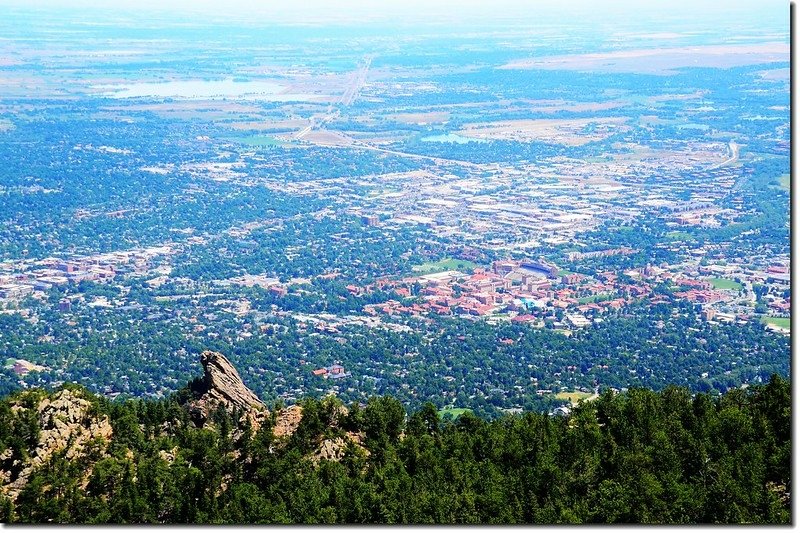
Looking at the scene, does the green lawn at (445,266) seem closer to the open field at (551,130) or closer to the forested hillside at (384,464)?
the open field at (551,130)

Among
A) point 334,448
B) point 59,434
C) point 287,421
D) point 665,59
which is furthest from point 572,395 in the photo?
point 665,59

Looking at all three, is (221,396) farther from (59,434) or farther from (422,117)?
(422,117)

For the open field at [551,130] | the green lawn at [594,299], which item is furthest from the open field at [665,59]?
the green lawn at [594,299]

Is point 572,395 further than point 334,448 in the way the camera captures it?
Yes

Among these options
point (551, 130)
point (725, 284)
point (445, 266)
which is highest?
point (445, 266)

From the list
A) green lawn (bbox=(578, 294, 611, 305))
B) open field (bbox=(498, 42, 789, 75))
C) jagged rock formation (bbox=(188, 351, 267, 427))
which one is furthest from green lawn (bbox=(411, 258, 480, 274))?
open field (bbox=(498, 42, 789, 75))

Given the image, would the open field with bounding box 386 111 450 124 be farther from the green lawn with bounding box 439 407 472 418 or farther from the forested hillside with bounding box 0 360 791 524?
the forested hillside with bounding box 0 360 791 524

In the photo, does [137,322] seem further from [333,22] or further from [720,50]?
[333,22]
